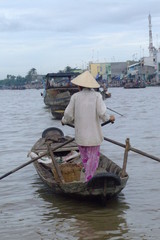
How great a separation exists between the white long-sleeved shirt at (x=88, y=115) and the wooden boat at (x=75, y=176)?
45cm

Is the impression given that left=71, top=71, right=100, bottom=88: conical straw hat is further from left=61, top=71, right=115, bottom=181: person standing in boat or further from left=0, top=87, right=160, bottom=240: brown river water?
left=0, top=87, right=160, bottom=240: brown river water

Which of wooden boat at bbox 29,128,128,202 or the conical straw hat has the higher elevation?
the conical straw hat

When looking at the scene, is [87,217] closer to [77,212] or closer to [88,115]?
[77,212]

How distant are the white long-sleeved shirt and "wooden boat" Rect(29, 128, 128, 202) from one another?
0.45 metres

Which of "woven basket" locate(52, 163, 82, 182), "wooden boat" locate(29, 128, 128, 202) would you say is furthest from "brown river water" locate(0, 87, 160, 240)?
"woven basket" locate(52, 163, 82, 182)

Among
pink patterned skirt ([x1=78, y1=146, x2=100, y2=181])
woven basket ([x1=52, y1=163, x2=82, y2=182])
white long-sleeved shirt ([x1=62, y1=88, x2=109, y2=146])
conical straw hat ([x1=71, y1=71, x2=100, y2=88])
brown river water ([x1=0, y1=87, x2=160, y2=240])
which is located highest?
conical straw hat ([x1=71, y1=71, x2=100, y2=88])

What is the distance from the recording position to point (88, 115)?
5.68 m

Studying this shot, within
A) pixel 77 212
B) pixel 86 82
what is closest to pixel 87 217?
pixel 77 212

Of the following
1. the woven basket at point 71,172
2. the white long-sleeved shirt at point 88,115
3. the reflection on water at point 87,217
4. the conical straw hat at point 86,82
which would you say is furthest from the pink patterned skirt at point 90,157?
the woven basket at point 71,172

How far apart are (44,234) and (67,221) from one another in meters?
0.46

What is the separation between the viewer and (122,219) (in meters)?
5.73

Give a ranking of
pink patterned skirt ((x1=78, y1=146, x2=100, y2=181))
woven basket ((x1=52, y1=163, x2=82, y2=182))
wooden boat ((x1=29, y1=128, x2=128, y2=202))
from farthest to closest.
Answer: woven basket ((x1=52, y1=163, x2=82, y2=182)) < pink patterned skirt ((x1=78, y1=146, x2=100, y2=181)) < wooden boat ((x1=29, y1=128, x2=128, y2=202))

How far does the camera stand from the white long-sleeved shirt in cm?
567

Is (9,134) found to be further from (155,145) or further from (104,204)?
(104,204)
